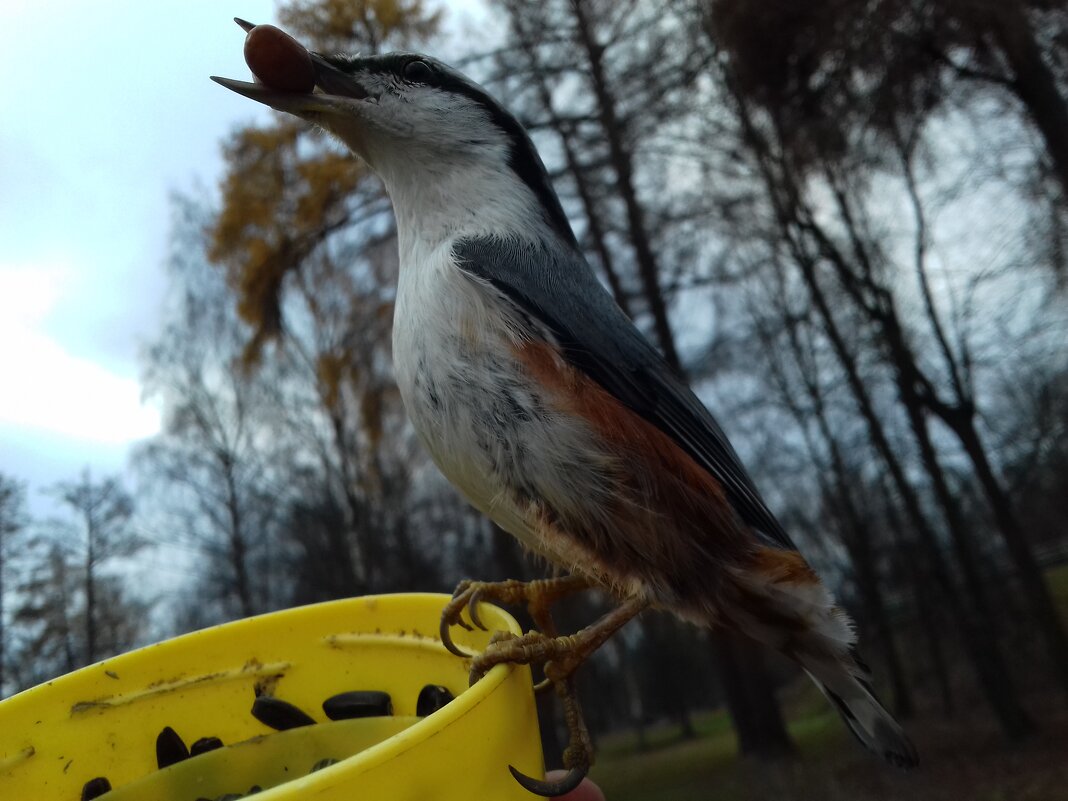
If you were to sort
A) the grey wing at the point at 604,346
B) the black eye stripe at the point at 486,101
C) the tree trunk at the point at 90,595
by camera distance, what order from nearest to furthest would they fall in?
the grey wing at the point at 604,346
the black eye stripe at the point at 486,101
the tree trunk at the point at 90,595

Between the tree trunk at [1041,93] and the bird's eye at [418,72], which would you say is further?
the tree trunk at [1041,93]

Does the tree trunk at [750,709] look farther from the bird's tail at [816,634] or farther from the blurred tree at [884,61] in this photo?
the bird's tail at [816,634]

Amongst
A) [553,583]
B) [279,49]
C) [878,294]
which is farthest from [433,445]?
[878,294]

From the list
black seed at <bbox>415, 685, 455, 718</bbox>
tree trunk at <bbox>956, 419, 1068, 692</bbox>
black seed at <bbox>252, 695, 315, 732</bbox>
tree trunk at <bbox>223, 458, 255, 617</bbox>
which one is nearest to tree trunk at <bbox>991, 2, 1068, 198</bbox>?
tree trunk at <bbox>956, 419, 1068, 692</bbox>

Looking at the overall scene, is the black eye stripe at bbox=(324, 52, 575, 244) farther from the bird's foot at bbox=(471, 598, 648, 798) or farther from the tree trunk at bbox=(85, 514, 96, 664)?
the tree trunk at bbox=(85, 514, 96, 664)

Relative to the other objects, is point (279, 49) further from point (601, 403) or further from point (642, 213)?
point (642, 213)

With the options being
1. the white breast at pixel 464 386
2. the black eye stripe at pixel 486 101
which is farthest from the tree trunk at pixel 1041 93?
the white breast at pixel 464 386
